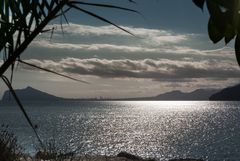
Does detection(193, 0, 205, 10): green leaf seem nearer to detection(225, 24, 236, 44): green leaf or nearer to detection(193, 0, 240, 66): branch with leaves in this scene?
detection(193, 0, 240, 66): branch with leaves

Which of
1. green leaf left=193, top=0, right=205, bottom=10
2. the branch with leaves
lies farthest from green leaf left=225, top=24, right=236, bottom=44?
green leaf left=193, top=0, right=205, bottom=10

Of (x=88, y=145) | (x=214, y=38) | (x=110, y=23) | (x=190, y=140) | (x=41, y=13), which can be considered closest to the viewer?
(x=214, y=38)

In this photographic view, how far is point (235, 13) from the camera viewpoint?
1.38 m

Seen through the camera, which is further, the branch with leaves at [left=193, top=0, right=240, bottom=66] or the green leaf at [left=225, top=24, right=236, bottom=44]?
the green leaf at [left=225, top=24, right=236, bottom=44]

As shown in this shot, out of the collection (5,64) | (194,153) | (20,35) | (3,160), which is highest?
(20,35)

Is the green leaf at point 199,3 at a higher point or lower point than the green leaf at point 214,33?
higher

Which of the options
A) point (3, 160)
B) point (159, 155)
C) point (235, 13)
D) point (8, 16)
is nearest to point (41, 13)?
point (8, 16)

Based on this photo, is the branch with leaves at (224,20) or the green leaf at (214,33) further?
the green leaf at (214,33)

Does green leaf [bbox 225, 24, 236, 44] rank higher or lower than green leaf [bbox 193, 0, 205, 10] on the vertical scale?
lower

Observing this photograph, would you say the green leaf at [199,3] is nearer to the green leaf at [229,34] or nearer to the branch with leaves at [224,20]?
the branch with leaves at [224,20]

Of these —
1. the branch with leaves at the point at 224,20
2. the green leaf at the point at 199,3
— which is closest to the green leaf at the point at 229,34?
the branch with leaves at the point at 224,20

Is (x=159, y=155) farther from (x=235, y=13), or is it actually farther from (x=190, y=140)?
(x=235, y=13)

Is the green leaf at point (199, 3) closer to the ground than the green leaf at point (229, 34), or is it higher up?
higher up

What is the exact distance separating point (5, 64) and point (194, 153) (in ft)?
212
